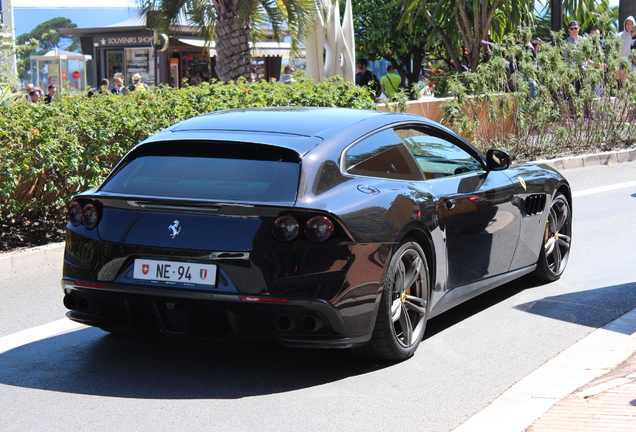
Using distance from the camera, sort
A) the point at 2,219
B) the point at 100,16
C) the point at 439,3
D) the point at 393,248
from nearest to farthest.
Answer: the point at 393,248, the point at 2,219, the point at 439,3, the point at 100,16

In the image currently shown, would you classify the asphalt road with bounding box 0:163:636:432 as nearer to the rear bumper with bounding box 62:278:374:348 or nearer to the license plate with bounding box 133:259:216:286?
the rear bumper with bounding box 62:278:374:348

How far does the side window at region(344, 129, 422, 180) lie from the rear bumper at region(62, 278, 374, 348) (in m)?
0.95

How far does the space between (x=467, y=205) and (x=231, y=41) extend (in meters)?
12.8

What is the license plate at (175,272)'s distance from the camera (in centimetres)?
457

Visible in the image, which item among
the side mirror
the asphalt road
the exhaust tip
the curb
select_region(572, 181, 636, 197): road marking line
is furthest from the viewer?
select_region(572, 181, 636, 197): road marking line

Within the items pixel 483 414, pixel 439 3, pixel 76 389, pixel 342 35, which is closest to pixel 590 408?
pixel 483 414

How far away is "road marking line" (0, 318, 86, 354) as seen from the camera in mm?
5695

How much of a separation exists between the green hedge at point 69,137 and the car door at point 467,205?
13.7 ft

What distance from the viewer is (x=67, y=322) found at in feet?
20.5

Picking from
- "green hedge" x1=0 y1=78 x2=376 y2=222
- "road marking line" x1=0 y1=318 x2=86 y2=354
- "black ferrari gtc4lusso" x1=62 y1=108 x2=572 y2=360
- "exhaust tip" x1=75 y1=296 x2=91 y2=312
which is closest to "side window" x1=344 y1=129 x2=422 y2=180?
"black ferrari gtc4lusso" x1=62 y1=108 x2=572 y2=360

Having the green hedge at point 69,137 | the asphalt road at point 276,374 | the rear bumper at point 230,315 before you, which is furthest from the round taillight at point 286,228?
the green hedge at point 69,137

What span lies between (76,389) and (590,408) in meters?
2.61

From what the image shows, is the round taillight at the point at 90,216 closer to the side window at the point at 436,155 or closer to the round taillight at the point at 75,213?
the round taillight at the point at 75,213

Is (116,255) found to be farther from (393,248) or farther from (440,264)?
(440,264)
